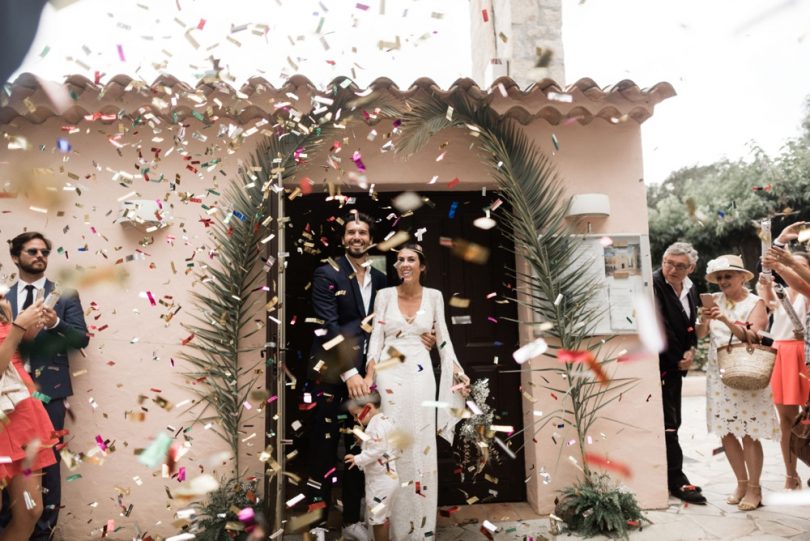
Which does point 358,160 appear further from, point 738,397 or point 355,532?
point 738,397

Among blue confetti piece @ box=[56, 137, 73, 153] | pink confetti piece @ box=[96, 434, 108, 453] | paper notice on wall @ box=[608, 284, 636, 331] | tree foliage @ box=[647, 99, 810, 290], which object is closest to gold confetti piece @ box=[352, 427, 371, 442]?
pink confetti piece @ box=[96, 434, 108, 453]

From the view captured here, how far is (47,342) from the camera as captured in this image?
3.87 m

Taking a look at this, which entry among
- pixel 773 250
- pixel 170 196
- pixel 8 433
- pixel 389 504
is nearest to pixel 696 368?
pixel 773 250

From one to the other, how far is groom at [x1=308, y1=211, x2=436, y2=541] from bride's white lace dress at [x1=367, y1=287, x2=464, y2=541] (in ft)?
0.43

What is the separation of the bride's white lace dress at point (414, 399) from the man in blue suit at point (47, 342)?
2209mm

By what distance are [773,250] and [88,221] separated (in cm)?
488

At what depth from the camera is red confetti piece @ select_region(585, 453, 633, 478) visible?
4.39 m

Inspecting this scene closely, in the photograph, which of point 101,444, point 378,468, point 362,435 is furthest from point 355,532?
point 101,444

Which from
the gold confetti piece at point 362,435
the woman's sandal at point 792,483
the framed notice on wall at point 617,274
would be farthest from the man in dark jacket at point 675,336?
the gold confetti piece at point 362,435

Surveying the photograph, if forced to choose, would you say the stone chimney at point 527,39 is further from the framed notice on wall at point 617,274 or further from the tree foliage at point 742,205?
the tree foliage at point 742,205

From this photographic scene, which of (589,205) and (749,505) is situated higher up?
(589,205)

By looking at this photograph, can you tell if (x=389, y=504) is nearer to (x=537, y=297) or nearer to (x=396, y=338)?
(x=396, y=338)

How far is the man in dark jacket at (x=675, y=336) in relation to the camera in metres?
4.70

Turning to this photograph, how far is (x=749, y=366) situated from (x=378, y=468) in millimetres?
2852
